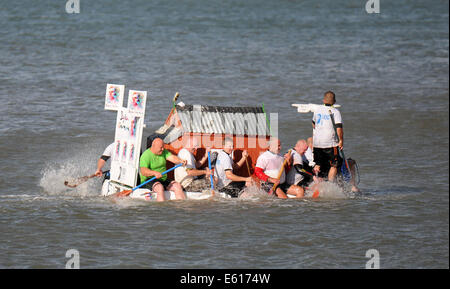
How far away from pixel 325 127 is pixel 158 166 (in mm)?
3054

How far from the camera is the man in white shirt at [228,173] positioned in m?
13.6

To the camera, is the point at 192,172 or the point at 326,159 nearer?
the point at 192,172

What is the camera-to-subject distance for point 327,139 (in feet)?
45.6

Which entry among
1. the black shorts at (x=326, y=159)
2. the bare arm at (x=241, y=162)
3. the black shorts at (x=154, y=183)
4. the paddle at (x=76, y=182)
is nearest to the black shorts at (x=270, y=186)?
the bare arm at (x=241, y=162)

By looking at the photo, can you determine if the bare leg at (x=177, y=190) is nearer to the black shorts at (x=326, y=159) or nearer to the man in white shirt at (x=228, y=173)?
the man in white shirt at (x=228, y=173)

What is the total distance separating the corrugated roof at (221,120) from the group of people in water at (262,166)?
257 mm

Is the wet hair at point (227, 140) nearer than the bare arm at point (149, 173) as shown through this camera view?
No

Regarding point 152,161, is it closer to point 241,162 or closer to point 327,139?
point 241,162

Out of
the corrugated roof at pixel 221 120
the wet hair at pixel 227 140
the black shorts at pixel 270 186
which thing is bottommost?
the black shorts at pixel 270 186

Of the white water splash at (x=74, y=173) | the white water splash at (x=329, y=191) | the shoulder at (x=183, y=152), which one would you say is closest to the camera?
the shoulder at (x=183, y=152)

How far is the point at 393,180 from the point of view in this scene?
16422 millimetres

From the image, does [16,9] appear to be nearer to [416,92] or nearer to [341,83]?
[341,83]

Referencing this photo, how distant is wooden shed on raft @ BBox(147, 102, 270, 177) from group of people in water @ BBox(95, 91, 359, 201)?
0.13m


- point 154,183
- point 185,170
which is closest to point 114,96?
point 154,183
